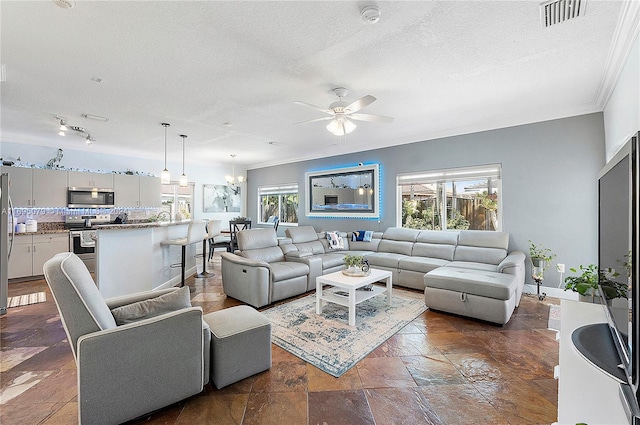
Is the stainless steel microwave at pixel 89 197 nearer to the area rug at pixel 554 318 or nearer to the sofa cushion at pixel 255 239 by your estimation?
the sofa cushion at pixel 255 239

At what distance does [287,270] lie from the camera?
385 centimetres

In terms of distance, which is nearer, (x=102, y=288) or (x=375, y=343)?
(x=375, y=343)

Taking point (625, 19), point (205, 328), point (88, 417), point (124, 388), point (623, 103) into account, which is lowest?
point (88, 417)

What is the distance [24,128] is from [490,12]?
6891 millimetres

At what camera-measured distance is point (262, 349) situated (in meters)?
2.13

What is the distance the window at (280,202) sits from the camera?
25.2 feet

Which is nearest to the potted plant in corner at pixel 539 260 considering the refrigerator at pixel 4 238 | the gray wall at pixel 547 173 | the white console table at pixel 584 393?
the gray wall at pixel 547 173

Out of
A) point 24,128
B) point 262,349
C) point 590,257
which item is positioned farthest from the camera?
point 24,128

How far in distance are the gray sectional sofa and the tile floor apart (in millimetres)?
466

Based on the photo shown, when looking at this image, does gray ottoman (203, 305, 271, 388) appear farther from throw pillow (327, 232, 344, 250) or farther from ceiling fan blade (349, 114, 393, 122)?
throw pillow (327, 232, 344, 250)

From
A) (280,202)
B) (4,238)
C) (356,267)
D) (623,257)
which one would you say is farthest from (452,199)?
(4,238)

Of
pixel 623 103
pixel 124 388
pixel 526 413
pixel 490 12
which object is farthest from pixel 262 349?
pixel 623 103

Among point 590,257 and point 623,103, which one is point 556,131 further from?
point 590,257

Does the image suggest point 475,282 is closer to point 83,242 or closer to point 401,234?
point 401,234
